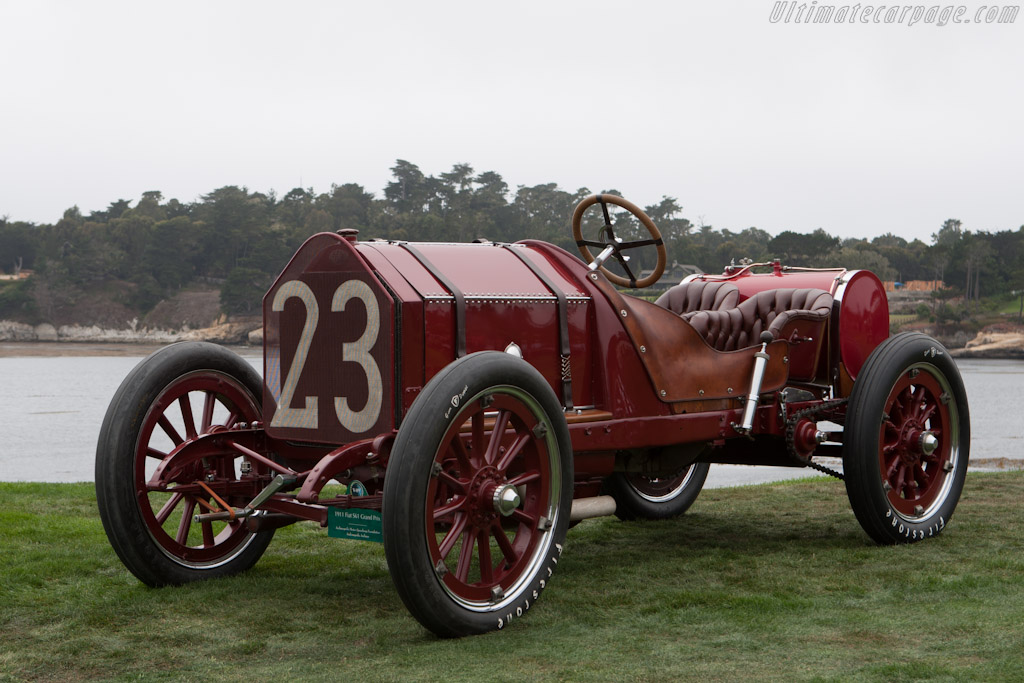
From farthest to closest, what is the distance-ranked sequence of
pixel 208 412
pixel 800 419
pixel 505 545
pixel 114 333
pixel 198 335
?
pixel 114 333 → pixel 198 335 → pixel 800 419 → pixel 208 412 → pixel 505 545

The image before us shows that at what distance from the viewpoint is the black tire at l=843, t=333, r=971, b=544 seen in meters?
5.93

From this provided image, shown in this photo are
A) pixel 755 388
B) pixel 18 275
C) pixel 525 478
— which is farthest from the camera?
pixel 18 275

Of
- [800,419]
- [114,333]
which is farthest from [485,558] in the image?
[114,333]

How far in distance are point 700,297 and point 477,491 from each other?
314 centimetres

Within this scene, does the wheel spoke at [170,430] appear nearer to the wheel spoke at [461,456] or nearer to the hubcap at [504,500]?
the wheel spoke at [461,456]

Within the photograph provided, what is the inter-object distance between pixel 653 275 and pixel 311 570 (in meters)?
2.34

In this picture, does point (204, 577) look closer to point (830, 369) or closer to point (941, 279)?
point (830, 369)

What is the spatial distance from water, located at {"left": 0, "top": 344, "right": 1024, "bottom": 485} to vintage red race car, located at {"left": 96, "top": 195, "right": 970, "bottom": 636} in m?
6.89

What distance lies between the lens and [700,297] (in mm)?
7008

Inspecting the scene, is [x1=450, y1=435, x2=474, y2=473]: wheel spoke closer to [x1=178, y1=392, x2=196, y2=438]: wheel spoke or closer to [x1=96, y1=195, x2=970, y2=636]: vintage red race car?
[x1=96, y1=195, x2=970, y2=636]: vintage red race car

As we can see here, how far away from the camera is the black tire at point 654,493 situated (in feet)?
23.2

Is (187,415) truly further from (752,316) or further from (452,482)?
(752,316)

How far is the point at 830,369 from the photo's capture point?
6.61m

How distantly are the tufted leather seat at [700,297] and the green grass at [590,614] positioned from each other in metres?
1.43
